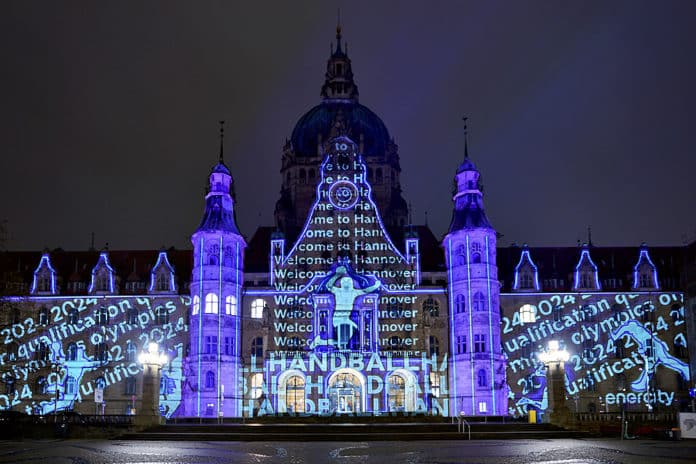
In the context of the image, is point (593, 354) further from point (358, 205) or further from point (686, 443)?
point (686, 443)

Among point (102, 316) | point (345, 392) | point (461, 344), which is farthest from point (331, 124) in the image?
point (345, 392)

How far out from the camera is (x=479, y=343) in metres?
67.6

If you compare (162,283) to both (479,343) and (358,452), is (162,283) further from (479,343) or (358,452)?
(358,452)

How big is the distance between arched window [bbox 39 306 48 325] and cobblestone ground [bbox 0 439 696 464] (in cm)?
3040

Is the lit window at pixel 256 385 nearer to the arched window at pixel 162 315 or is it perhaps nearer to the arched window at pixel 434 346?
the arched window at pixel 162 315

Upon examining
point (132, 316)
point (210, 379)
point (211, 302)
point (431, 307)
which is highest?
point (211, 302)

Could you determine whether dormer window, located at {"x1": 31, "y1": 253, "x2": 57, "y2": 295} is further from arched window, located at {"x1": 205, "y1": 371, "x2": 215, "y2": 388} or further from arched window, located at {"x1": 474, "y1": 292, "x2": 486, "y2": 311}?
arched window, located at {"x1": 474, "y1": 292, "x2": 486, "y2": 311}

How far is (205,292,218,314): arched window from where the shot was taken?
6838cm

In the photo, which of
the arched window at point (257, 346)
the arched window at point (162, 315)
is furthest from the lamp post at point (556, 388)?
the arched window at point (162, 315)

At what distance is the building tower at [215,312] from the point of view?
220 ft

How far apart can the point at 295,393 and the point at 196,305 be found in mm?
9794

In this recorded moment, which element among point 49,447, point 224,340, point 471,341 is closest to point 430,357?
point 471,341

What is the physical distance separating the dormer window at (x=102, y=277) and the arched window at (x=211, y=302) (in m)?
9.12

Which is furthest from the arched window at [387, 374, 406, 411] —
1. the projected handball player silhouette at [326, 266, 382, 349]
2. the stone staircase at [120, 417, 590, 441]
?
the stone staircase at [120, 417, 590, 441]
